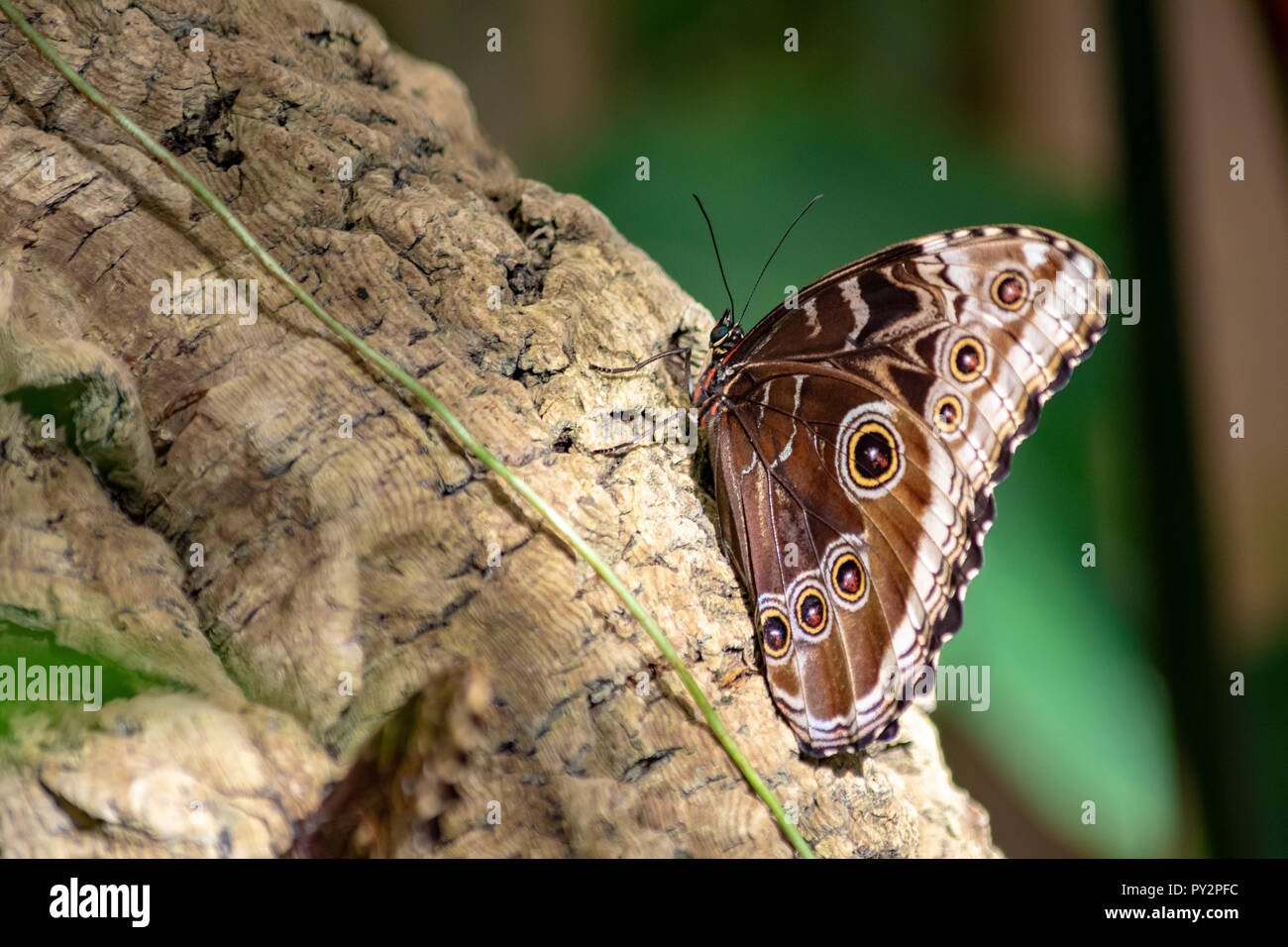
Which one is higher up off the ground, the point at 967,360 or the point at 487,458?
the point at 967,360

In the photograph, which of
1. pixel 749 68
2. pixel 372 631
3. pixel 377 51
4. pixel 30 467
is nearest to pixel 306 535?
pixel 372 631

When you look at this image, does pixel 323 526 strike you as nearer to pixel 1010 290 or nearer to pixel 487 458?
pixel 487 458

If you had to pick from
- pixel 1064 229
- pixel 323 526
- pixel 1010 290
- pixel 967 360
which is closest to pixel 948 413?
pixel 967 360

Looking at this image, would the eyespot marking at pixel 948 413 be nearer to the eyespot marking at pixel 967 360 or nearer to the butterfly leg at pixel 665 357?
the eyespot marking at pixel 967 360

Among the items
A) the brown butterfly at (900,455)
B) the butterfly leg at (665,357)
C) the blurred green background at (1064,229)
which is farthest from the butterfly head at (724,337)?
the blurred green background at (1064,229)

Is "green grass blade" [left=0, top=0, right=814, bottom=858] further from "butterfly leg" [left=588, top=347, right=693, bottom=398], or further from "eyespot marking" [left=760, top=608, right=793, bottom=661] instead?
"butterfly leg" [left=588, top=347, right=693, bottom=398]

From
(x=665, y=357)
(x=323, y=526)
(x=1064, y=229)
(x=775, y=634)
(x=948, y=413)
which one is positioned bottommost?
(x=775, y=634)
